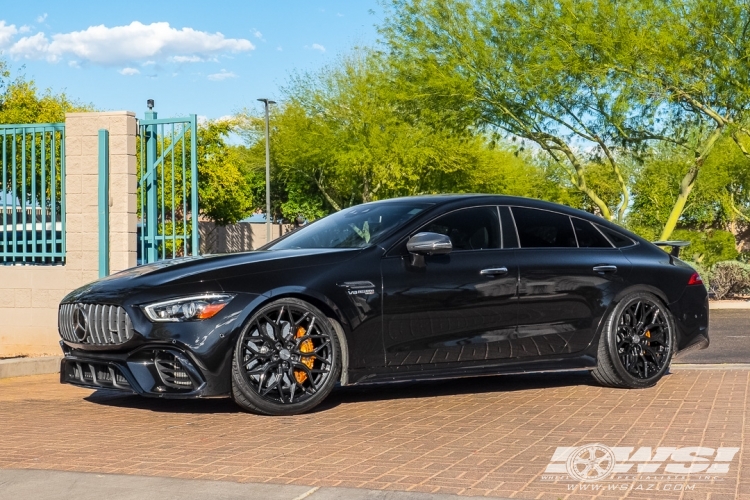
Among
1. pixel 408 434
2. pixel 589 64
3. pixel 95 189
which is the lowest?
pixel 408 434

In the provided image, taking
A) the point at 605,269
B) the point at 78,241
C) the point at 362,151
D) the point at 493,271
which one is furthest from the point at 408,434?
the point at 362,151

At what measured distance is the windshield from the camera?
28.2 ft

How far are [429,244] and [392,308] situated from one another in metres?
0.52

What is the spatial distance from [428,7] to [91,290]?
2130 cm

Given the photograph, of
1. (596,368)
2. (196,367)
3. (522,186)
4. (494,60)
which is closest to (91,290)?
(196,367)

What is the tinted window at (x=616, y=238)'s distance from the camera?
378 inches

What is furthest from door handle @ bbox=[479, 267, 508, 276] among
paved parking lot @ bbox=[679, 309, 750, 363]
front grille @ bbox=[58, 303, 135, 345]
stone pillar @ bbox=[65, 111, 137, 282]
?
stone pillar @ bbox=[65, 111, 137, 282]

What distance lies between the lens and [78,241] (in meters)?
12.9

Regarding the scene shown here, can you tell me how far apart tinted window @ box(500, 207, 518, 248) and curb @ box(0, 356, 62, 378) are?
503cm

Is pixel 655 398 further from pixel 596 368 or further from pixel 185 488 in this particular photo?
pixel 185 488

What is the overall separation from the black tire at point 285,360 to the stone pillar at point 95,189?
5382 mm

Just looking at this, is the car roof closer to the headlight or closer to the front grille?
the headlight

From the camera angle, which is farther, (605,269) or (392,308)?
(605,269)

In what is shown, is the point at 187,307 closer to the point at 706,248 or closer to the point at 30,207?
the point at 30,207
